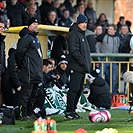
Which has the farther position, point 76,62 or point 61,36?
point 61,36

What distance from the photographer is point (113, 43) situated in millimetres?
20094

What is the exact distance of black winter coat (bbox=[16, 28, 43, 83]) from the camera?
1380cm

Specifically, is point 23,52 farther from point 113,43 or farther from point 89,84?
point 113,43

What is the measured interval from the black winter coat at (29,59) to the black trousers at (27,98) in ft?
0.45

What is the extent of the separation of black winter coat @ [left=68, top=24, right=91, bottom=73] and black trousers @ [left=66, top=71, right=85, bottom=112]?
12cm

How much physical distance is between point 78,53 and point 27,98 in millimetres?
1342

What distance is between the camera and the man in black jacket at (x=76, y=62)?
14070 mm

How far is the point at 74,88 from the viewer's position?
46.4ft

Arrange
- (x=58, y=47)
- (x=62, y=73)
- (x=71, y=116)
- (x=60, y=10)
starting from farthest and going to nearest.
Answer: (x=60, y=10)
(x=58, y=47)
(x=62, y=73)
(x=71, y=116)

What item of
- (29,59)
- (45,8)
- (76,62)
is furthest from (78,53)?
(45,8)

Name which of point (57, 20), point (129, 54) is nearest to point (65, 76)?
point (129, 54)

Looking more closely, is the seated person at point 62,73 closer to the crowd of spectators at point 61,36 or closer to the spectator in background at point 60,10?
the crowd of spectators at point 61,36

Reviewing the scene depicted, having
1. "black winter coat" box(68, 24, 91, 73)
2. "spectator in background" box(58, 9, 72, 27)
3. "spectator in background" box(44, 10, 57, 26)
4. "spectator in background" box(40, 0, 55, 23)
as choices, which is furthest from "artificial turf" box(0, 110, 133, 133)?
"spectator in background" box(58, 9, 72, 27)

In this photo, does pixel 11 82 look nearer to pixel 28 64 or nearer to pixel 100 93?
pixel 28 64
